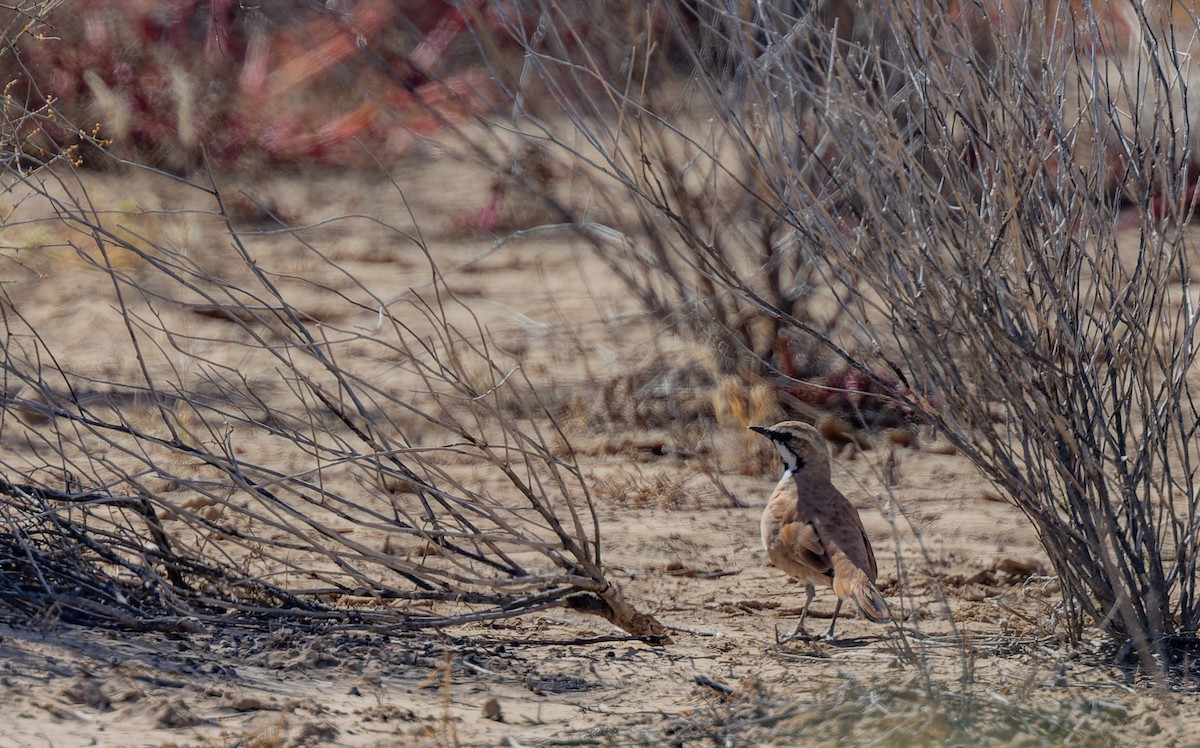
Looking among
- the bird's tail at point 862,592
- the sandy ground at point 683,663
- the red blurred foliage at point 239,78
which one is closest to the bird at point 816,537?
the bird's tail at point 862,592

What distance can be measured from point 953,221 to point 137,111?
8353 millimetres

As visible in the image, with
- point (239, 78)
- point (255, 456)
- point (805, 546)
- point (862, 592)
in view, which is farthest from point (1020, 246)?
point (239, 78)

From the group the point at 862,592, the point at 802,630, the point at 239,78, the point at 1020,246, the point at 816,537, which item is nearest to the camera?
the point at 1020,246

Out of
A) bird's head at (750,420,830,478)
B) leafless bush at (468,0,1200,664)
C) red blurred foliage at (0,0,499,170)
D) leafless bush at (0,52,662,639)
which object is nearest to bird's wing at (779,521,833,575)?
bird's head at (750,420,830,478)

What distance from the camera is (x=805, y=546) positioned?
4492 mm

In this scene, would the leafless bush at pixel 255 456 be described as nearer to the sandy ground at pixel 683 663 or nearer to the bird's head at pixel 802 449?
the sandy ground at pixel 683 663

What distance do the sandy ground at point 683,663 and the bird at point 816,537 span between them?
0.15 meters

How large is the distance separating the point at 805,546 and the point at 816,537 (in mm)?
47

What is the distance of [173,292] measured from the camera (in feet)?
27.1

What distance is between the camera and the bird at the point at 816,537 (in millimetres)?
4316

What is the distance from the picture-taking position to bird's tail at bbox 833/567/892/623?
4.08m

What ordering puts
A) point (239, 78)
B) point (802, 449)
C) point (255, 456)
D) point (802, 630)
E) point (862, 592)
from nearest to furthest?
1. point (862, 592)
2. point (802, 630)
3. point (802, 449)
4. point (255, 456)
5. point (239, 78)

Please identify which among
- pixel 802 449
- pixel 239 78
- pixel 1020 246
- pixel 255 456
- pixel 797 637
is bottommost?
pixel 797 637

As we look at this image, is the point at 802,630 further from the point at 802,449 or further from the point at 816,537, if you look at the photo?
the point at 802,449
